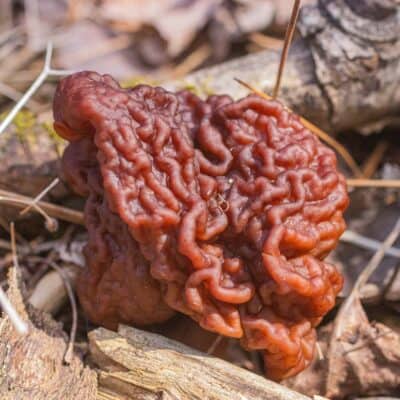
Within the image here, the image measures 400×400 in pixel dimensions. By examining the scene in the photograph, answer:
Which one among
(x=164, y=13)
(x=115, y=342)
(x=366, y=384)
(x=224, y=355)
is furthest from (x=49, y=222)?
(x=164, y=13)

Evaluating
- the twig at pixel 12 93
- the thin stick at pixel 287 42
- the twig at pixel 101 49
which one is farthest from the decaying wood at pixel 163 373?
the twig at pixel 101 49

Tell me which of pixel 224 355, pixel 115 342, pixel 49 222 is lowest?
pixel 224 355

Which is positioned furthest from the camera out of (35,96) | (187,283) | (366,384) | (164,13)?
(164,13)

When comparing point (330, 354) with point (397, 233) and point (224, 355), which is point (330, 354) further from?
point (397, 233)

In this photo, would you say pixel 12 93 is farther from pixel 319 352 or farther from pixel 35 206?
pixel 319 352

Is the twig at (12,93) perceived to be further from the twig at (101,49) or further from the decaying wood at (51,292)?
the decaying wood at (51,292)

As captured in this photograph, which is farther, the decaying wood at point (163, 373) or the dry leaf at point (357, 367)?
the dry leaf at point (357, 367)
